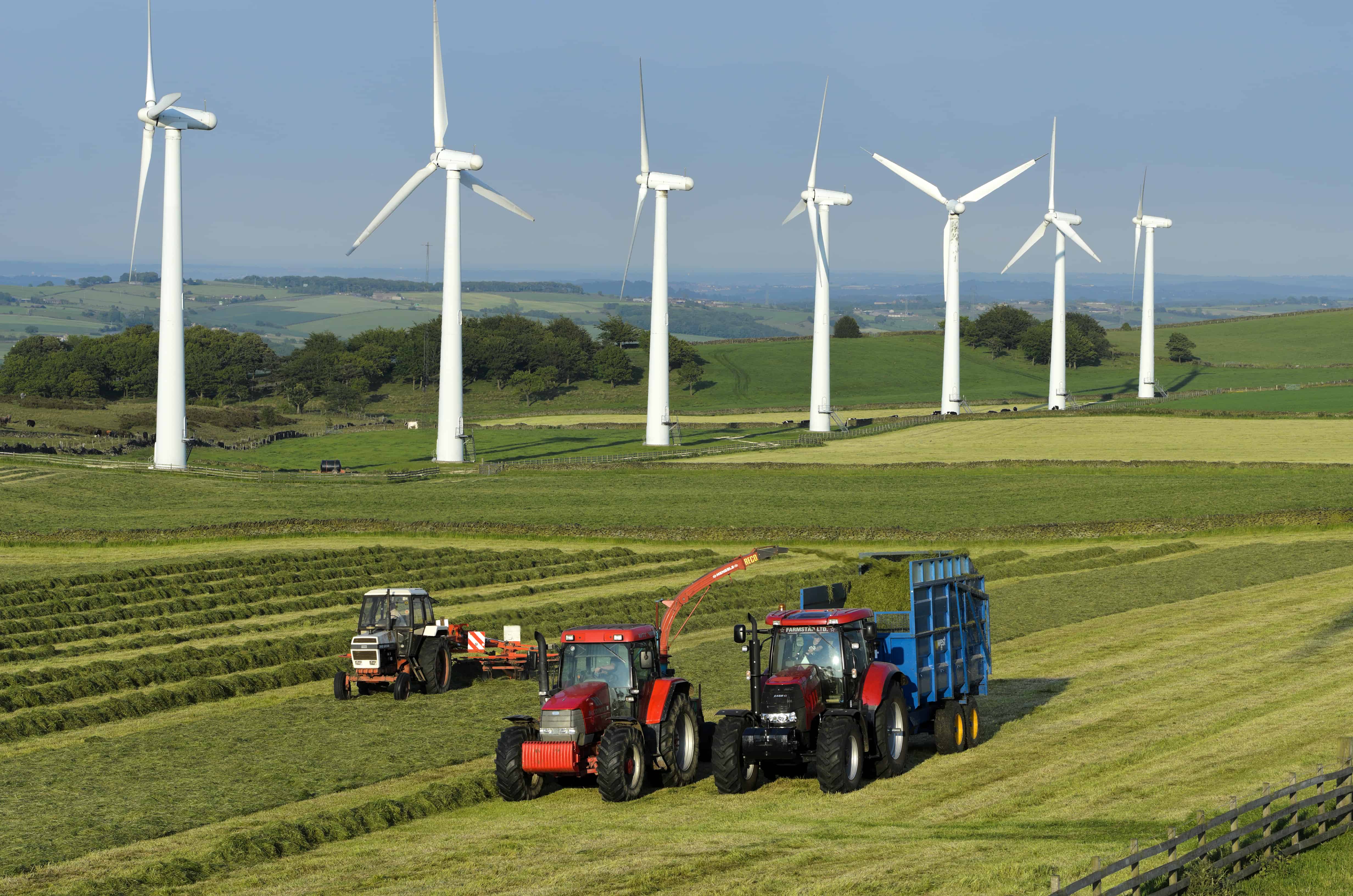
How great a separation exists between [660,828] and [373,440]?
4023 inches

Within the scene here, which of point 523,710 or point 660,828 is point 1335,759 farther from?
point 523,710

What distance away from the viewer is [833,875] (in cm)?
1756

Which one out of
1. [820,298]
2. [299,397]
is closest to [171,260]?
[820,298]

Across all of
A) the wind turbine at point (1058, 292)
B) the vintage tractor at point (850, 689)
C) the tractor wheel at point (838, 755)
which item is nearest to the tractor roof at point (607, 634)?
the vintage tractor at point (850, 689)

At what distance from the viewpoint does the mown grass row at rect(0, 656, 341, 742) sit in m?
29.3

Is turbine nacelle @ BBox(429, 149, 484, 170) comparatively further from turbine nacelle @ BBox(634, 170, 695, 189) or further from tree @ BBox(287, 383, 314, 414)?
tree @ BBox(287, 383, 314, 414)

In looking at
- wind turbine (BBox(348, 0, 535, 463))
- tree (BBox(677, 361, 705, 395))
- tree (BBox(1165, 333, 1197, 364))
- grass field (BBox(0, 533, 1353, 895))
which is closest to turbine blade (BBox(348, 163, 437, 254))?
wind turbine (BBox(348, 0, 535, 463))

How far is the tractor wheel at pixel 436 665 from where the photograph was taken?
3297cm

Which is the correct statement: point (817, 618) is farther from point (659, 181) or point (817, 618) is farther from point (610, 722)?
point (659, 181)

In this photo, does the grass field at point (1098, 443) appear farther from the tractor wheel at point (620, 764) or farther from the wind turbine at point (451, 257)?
the tractor wheel at point (620, 764)

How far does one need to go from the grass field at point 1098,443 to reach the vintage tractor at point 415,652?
56584 mm

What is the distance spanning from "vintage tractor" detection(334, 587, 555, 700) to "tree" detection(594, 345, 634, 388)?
14834 centimetres

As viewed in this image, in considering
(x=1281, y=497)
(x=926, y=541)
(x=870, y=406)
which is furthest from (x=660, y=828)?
(x=870, y=406)

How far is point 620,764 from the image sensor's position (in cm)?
2123
